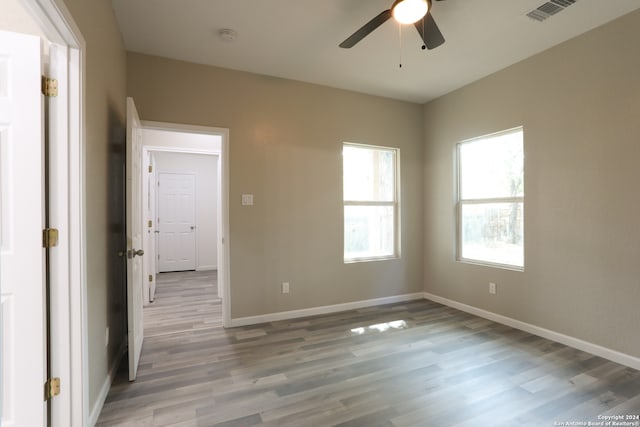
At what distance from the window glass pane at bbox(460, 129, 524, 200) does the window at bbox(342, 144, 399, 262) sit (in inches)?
35.2

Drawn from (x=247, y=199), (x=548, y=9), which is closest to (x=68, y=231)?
(x=247, y=199)

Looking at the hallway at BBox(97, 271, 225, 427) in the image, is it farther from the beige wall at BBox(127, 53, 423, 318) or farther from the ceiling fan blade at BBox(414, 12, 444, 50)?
the ceiling fan blade at BBox(414, 12, 444, 50)

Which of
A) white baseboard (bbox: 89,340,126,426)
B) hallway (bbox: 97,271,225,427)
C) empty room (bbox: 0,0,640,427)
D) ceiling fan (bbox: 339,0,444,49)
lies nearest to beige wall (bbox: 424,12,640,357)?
empty room (bbox: 0,0,640,427)

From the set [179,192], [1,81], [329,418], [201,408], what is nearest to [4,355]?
[201,408]

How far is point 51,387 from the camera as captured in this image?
1494 millimetres

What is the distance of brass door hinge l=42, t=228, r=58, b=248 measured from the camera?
57.8 inches

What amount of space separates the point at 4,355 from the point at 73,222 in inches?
25.4

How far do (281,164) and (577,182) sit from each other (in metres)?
2.86

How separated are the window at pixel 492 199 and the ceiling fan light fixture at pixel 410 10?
6.65 ft

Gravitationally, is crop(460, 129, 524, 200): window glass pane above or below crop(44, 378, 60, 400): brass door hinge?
above

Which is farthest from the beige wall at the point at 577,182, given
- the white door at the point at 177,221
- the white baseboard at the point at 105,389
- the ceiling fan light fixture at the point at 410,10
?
the white door at the point at 177,221

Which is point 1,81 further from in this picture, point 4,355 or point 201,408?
point 201,408

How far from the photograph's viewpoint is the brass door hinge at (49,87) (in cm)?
148

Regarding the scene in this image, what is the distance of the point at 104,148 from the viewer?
2100mm
